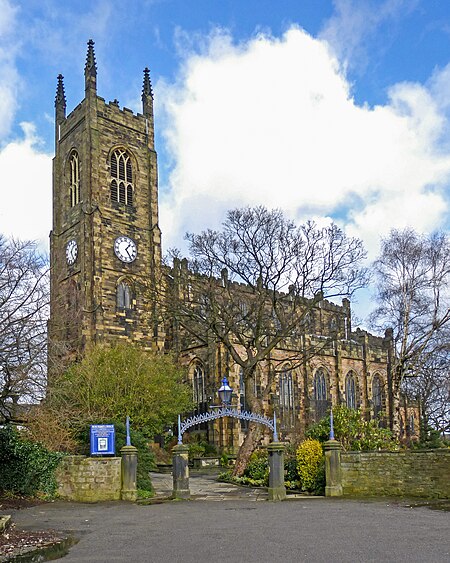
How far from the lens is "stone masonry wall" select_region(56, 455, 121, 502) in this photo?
62.8ft

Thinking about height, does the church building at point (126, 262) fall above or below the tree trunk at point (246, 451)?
above

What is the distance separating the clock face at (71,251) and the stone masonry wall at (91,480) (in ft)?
78.8

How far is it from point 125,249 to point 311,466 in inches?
990

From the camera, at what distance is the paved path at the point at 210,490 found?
20531 millimetres

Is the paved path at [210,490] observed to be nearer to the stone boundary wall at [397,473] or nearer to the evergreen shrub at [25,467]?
the stone boundary wall at [397,473]

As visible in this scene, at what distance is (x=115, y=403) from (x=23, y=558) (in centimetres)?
1642

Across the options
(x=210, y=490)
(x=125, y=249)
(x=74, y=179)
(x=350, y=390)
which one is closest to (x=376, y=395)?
(x=350, y=390)

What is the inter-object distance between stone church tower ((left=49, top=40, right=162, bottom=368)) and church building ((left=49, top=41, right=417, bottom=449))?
67mm

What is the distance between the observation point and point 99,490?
62.8 feet

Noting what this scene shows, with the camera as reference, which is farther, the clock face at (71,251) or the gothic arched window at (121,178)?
the gothic arched window at (121,178)

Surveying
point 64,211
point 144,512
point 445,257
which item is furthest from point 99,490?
point 64,211

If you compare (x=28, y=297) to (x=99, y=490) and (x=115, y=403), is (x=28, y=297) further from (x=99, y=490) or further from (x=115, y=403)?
(x=115, y=403)

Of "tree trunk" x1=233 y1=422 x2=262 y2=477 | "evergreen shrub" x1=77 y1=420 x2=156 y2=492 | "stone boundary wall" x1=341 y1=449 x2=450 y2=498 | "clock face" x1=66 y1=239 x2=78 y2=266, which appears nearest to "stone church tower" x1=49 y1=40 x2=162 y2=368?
"clock face" x1=66 y1=239 x2=78 y2=266

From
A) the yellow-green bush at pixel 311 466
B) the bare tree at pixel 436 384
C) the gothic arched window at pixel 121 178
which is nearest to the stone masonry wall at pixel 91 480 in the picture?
the yellow-green bush at pixel 311 466
